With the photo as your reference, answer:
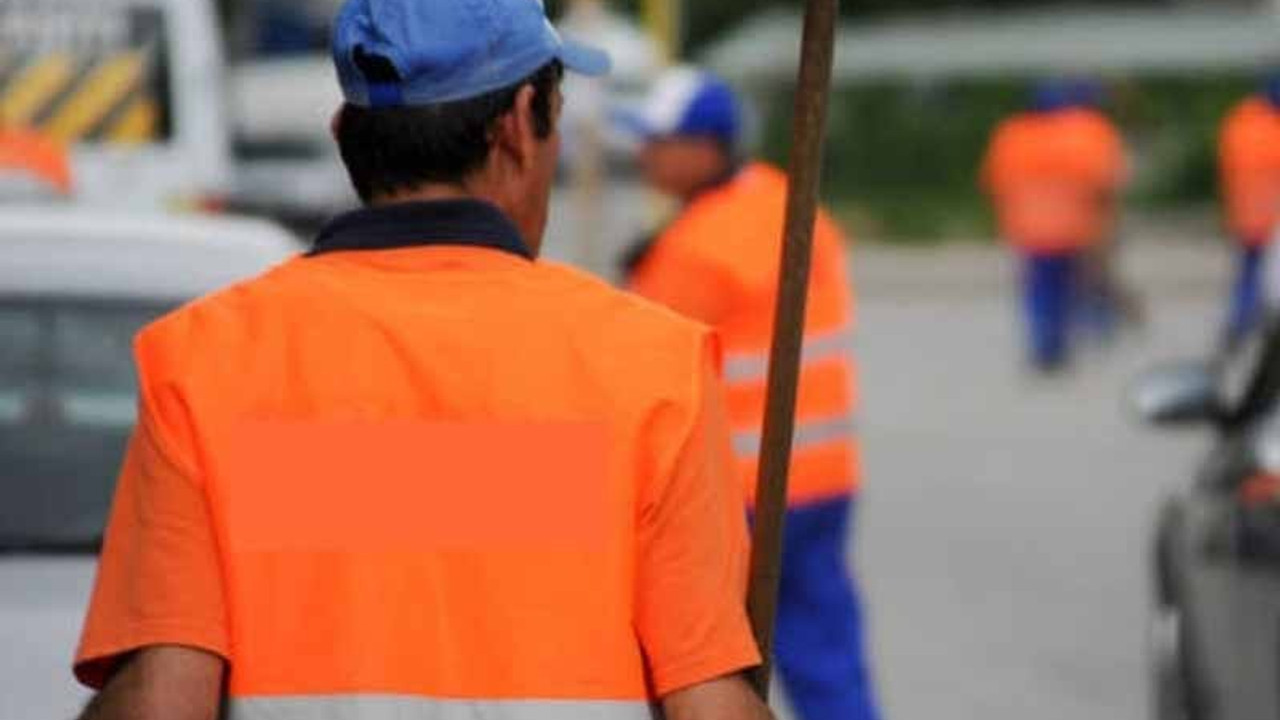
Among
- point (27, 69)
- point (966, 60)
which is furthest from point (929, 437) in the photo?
point (966, 60)

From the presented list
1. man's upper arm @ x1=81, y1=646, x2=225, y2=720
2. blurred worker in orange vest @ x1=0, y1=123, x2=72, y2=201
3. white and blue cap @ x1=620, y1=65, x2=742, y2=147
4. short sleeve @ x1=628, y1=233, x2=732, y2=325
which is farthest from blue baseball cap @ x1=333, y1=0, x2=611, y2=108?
blurred worker in orange vest @ x1=0, y1=123, x2=72, y2=201

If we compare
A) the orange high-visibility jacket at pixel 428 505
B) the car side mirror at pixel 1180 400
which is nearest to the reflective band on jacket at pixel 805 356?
the car side mirror at pixel 1180 400

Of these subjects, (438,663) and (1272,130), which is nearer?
(438,663)

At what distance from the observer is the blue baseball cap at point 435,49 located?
3793 mm

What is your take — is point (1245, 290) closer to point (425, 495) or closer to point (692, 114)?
→ point (692, 114)

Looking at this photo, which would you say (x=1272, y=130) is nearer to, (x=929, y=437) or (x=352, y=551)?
(x=929, y=437)

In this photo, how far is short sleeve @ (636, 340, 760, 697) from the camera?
3660 mm

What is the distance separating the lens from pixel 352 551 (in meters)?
3.69

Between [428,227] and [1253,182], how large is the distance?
1882 centimetres

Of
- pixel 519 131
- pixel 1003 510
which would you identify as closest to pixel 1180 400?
pixel 519 131

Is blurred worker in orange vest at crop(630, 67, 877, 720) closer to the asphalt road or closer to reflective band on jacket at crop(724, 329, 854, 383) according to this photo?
reflective band on jacket at crop(724, 329, 854, 383)

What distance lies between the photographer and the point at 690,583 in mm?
3670

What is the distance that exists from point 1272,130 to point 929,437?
3.77m

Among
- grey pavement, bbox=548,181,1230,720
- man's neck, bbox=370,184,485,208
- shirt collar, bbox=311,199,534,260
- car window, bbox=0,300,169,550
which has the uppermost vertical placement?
man's neck, bbox=370,184,485,208
